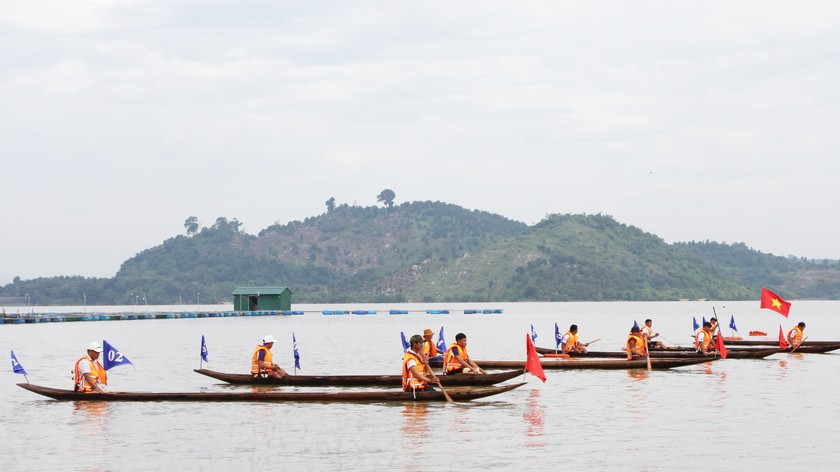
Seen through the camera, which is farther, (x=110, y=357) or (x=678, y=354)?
(x=678, y=354)

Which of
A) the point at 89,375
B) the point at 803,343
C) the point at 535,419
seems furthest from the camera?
the point at 803,343

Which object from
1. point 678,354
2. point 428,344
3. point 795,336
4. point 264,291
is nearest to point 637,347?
point 678,354

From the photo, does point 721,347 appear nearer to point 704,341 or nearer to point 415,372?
point 704,341

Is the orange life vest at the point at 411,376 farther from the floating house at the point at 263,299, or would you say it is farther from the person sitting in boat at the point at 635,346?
the floating house at the point at 263,299

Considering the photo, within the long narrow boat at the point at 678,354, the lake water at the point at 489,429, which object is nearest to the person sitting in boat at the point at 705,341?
the long narrow boat at the point at 678,354

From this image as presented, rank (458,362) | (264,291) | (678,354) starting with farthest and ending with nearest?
(264,291)
(678,354)
(458,362)

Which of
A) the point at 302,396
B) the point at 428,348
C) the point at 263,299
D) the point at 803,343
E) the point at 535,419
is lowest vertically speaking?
the point at 535,419

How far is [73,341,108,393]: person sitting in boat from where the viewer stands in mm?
28719

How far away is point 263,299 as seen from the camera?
13625 cm

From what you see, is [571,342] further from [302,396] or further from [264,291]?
[264,291]

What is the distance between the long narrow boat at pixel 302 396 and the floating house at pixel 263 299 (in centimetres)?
10518

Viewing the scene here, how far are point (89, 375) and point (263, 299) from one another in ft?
355

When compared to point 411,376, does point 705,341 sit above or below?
above

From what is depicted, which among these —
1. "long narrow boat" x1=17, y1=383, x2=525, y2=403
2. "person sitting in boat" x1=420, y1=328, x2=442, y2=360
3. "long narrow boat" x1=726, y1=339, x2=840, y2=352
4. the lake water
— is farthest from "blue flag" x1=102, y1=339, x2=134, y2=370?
"long narrow boat" x1=726, y1=339, x2=840, y2=352
